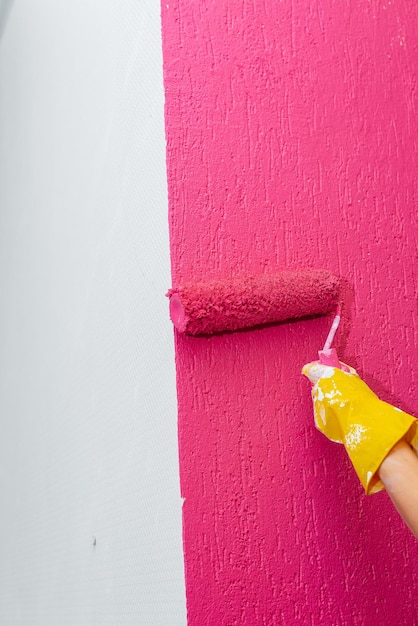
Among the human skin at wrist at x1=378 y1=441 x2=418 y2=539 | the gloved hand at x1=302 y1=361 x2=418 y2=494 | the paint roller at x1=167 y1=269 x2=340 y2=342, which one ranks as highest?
the paint roller at x1=167 y1=269 x2=340 y2=342

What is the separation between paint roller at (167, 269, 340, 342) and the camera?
0.83m

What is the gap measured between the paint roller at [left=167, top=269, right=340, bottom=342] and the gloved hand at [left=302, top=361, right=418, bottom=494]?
60mm

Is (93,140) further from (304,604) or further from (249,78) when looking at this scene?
(304,604)

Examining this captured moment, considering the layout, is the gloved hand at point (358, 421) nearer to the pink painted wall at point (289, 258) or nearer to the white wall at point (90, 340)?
the pink painted wall at point (289, 258)

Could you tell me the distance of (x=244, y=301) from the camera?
0.85 metres

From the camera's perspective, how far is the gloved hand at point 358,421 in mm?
786

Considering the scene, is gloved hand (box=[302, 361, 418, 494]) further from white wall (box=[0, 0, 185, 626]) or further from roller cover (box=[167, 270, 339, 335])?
white wall (box=[0, 0, 185, 626])

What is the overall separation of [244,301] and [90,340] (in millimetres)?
405

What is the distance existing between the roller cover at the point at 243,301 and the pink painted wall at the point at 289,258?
4 cm

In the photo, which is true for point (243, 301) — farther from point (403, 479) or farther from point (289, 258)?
point (403, 479)

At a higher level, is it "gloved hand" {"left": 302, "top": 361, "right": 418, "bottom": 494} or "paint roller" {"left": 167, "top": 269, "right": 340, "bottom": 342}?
"paint roller" {"left": 167, "top": 269, "right": 340, "bottom": 342}

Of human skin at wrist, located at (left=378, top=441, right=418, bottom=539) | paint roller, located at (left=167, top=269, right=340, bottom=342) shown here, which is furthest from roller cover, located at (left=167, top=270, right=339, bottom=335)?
human skin at wrist, located at (left=378, top=441, right=418, bottom=539)

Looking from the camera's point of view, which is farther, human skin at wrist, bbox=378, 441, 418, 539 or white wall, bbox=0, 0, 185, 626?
white wall, bbox=0, 0, 185, 626

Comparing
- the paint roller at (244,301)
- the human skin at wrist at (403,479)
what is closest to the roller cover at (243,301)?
the paint roller at (244,301)
